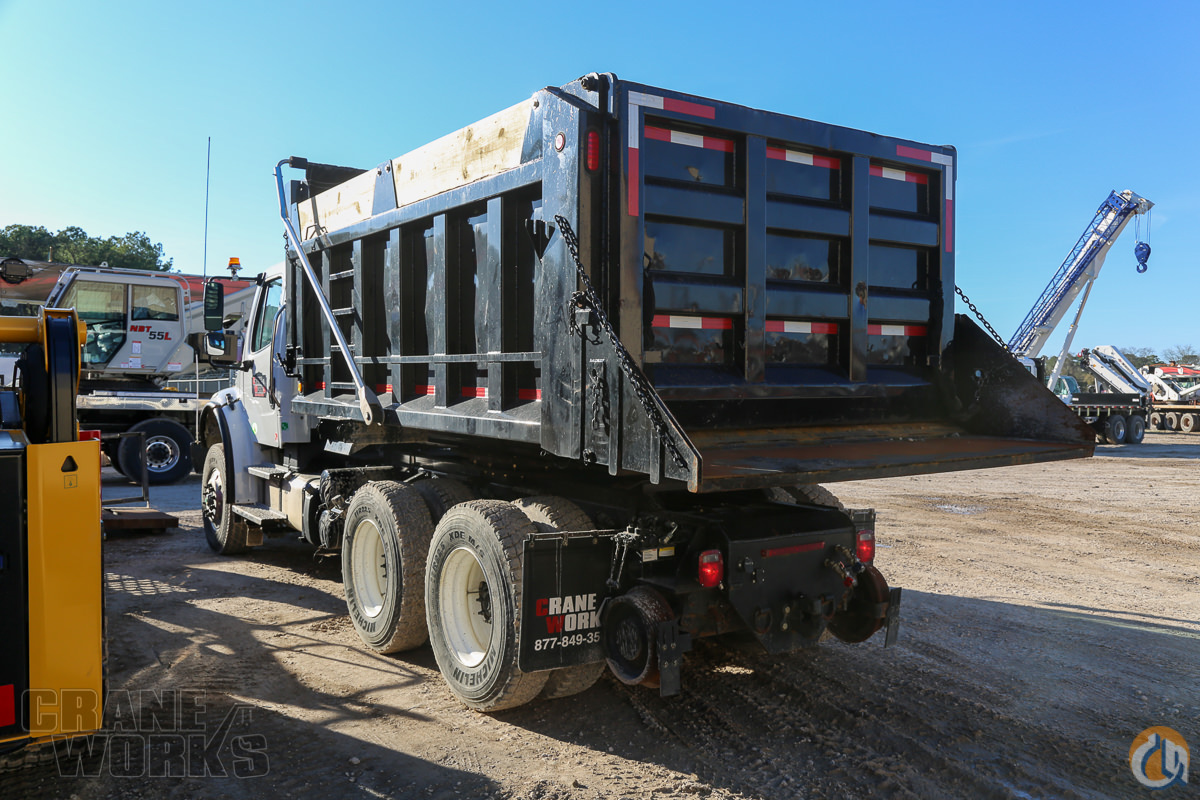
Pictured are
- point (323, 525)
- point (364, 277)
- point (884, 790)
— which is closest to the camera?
point (884, 790)

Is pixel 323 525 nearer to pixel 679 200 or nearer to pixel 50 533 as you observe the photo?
pixel 50 533

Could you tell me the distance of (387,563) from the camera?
17.2 ft

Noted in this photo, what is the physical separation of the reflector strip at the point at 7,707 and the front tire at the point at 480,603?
6.43ft

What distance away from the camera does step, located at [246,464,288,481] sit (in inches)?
295

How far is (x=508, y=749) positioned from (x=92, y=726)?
172cm

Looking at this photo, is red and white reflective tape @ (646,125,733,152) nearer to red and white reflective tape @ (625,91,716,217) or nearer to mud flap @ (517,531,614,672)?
red and white reflective tape @ (625,91,716,217)

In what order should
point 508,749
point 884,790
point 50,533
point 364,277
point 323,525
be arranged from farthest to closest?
1. point 323,525
2. point 364,277
3. point 508,749
4. point 884,790
5. point 50,533

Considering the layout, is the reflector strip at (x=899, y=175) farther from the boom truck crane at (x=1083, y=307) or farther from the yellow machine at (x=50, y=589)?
the boom truck crane at (x=1083, y=307)

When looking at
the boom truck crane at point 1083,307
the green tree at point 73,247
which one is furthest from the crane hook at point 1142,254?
the green tree at point 73,247

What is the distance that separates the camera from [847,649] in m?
5.33

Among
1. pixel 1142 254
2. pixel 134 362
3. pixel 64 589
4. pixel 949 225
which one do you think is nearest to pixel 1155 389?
pixel 1142 254

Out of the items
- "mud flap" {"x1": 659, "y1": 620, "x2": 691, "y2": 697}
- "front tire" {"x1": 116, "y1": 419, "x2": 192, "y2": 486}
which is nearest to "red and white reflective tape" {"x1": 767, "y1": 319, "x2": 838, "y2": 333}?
"mud flap" {"x1": 659, "y1": 620, "x2": 691, "y2": 697}

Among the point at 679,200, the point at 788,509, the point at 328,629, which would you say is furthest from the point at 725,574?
the point at 328,629

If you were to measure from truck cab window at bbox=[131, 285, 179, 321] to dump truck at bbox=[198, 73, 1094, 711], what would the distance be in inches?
409
